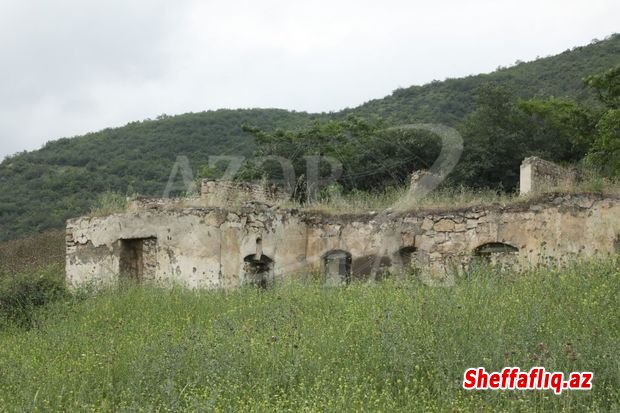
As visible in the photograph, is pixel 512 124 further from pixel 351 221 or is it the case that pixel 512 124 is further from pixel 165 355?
pixel 165 355

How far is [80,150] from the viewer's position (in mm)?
42188

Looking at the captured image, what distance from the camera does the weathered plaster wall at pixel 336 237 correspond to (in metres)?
13.6

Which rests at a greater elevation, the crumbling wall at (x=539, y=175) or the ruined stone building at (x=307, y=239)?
the crumbling wall at (x=539, y=175)

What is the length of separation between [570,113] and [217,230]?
18.7 meters

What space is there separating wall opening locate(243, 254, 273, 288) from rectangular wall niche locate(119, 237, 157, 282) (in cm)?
182

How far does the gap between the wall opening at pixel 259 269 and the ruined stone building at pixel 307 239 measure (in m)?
0.02

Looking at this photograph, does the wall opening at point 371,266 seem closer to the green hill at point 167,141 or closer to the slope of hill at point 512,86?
the green hill at point 167,141

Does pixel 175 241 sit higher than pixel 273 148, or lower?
lower

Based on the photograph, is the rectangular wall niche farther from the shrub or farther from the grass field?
the grass field

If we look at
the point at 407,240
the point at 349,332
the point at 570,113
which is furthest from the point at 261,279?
the point at 570,113

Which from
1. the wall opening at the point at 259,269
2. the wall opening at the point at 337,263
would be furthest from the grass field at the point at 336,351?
the wall opening at the point at 337,263

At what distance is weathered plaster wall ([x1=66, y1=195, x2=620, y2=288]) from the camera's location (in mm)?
13586

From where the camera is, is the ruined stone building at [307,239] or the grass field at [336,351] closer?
the grass field at [336,351]

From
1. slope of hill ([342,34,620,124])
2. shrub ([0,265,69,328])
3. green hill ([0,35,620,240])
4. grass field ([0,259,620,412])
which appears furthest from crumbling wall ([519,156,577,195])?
slope of hill ([342,34,620,124])
